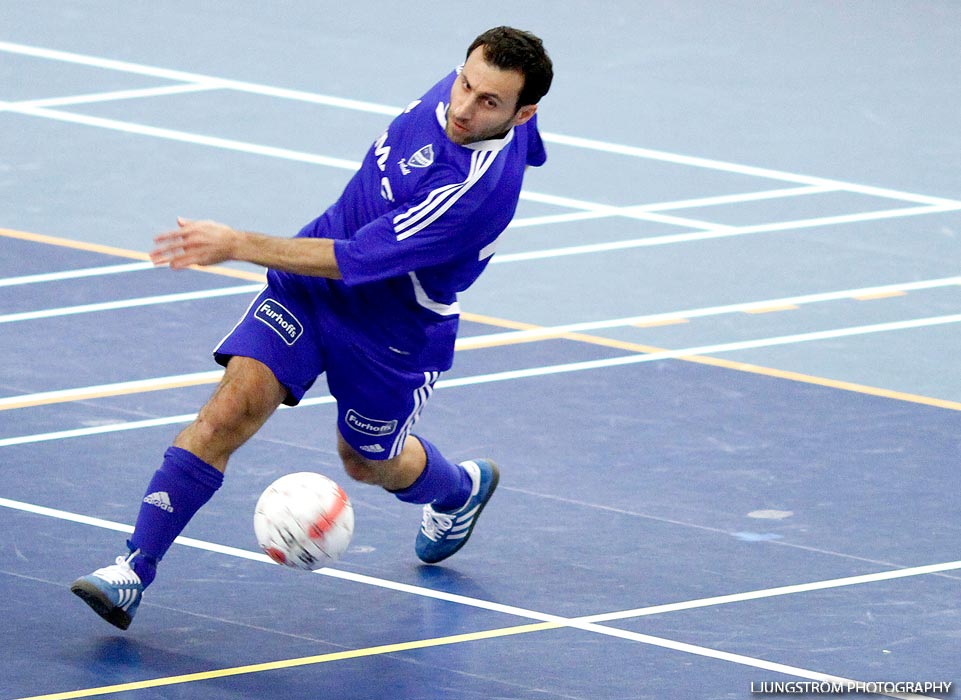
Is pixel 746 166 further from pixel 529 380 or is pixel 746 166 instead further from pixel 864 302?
pixel 529 380

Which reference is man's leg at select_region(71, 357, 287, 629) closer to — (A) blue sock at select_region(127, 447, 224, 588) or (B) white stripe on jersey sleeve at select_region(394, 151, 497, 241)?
(A) blue sock at select_region(127, 447, 224, 588)

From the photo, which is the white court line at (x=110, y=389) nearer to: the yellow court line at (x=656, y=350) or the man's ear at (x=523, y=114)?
the yellow court line at (x=656, y=350)

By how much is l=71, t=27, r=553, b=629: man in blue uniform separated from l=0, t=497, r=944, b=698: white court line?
561 mm

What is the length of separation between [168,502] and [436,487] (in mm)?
1249

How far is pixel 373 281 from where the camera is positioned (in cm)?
743

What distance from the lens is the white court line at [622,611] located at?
302 inches

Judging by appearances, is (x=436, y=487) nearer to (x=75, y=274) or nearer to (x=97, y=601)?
(x=97, y=601)

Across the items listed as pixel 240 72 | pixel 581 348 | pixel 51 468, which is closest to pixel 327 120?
pixel 240 72

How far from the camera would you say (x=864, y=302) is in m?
12.1

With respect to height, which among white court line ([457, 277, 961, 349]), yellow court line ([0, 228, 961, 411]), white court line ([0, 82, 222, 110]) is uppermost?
white court line ([0, 82, 222, 110])

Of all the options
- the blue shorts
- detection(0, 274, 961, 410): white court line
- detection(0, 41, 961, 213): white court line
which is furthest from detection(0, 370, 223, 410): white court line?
detection(0, 41, 961, 213): white court line

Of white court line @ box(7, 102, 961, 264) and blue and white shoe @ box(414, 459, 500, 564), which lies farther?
white court line @ box(7, 102, 961, 264)

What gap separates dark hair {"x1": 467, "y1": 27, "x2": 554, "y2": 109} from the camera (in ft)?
23.8

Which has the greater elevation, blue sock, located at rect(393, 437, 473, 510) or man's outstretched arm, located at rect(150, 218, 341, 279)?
man's outstretched arm, located at rect(150, 218, 341, 279)
